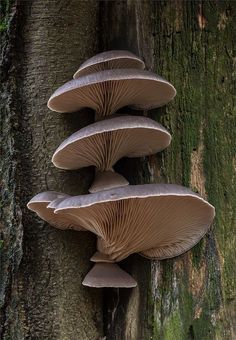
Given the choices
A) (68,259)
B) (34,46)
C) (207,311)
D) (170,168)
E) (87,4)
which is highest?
(87,4)

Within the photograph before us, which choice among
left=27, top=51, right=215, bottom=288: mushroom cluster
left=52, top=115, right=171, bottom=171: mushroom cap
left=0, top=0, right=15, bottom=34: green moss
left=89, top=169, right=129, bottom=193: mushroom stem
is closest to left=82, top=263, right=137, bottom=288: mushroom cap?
left=27, top=51, right=215, bottom=288: mushroom cluster

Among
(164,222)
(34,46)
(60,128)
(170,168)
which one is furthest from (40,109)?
(164,222)

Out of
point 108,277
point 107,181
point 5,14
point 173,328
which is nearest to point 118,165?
point 107,181

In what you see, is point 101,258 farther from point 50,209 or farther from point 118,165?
point 118,165

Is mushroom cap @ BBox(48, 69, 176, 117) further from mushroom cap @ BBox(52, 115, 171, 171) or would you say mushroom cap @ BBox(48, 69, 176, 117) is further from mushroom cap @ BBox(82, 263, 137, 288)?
mushroom cap @ BBox(82, 263, 137, 288)

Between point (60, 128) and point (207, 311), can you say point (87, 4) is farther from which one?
point (207, 311)

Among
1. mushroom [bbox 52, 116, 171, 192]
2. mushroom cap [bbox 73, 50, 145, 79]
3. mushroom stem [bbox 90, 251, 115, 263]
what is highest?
mushroom cap [bbox 73, 50, 145, 79]

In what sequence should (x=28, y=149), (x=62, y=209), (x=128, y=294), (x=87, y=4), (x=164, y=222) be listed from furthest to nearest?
(x=87, y=4) < (x=28, y=149) < (x=128, y=294) < (x=164, y=222) < (x=62, y=209)

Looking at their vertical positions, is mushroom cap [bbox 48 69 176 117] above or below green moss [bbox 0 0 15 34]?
below

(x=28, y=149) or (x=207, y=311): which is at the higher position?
(x=28, y=149)
